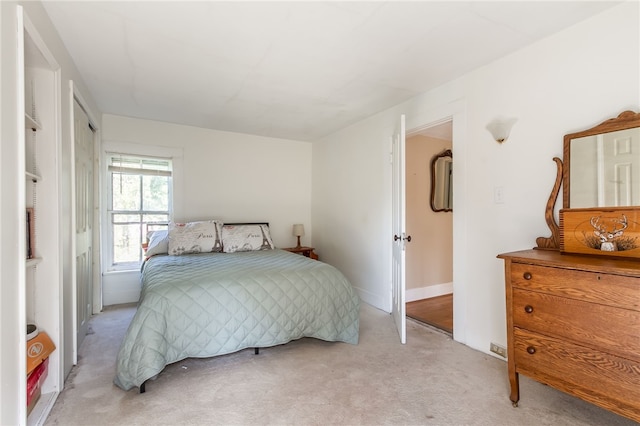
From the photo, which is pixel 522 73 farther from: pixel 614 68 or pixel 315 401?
pixel 315 401

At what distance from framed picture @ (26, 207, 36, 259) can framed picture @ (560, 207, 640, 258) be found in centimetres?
314

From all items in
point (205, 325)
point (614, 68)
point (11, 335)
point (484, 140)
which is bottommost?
point (205, 325)

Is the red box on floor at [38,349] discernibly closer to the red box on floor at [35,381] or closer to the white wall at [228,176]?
the red box on floor at [35,381]

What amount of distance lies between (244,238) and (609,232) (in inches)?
129

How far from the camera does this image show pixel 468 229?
8.27 feet

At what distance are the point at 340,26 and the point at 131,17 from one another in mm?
1275

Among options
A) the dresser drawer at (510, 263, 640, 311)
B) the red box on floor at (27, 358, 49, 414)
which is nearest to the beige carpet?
the red box on floor at (27, 358, 49, 414)

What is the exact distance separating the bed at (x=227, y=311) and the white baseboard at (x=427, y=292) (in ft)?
5.18

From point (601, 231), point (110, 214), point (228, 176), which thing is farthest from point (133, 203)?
point (601, 231)

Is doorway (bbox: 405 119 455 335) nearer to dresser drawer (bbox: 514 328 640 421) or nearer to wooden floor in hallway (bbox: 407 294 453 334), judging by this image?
wooden floor in hallway (bbox: 407 294 453 334)

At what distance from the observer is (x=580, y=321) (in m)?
1.46

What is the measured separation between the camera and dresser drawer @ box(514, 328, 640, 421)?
133 cm

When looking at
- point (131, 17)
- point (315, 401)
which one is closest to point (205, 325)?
point (315, 401)

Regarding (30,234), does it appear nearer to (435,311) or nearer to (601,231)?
(601,231)
